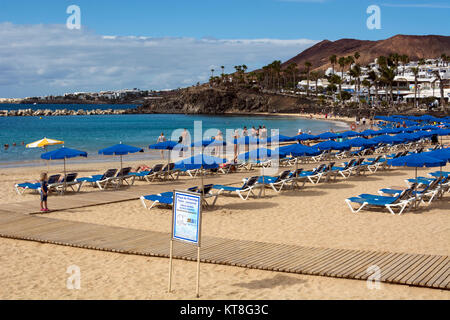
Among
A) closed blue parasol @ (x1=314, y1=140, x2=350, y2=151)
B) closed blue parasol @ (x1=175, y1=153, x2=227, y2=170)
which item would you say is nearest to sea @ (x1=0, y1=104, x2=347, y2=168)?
closed blue parasol @ (x1=314, y1=140, x2=350, y2=151)

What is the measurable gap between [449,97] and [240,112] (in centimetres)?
6036

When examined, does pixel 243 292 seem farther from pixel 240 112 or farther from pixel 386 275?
pixel 240 112

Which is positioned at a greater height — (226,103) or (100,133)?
(226,103)

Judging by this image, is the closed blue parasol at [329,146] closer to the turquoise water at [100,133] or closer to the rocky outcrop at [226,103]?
the turquoise water at [100,133]

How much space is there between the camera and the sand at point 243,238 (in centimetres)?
720

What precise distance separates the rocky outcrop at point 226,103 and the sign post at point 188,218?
12022 centimetres

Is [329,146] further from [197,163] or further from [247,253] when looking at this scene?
[247,253]

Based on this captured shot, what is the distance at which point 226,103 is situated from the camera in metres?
146

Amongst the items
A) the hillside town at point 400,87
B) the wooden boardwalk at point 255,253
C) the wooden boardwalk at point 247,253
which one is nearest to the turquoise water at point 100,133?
the wooden boardwalk at point 247,253

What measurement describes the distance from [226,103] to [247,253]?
13859 cm

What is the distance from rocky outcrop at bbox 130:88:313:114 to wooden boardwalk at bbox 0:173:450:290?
384 feet

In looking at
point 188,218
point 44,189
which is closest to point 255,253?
point 188,218
